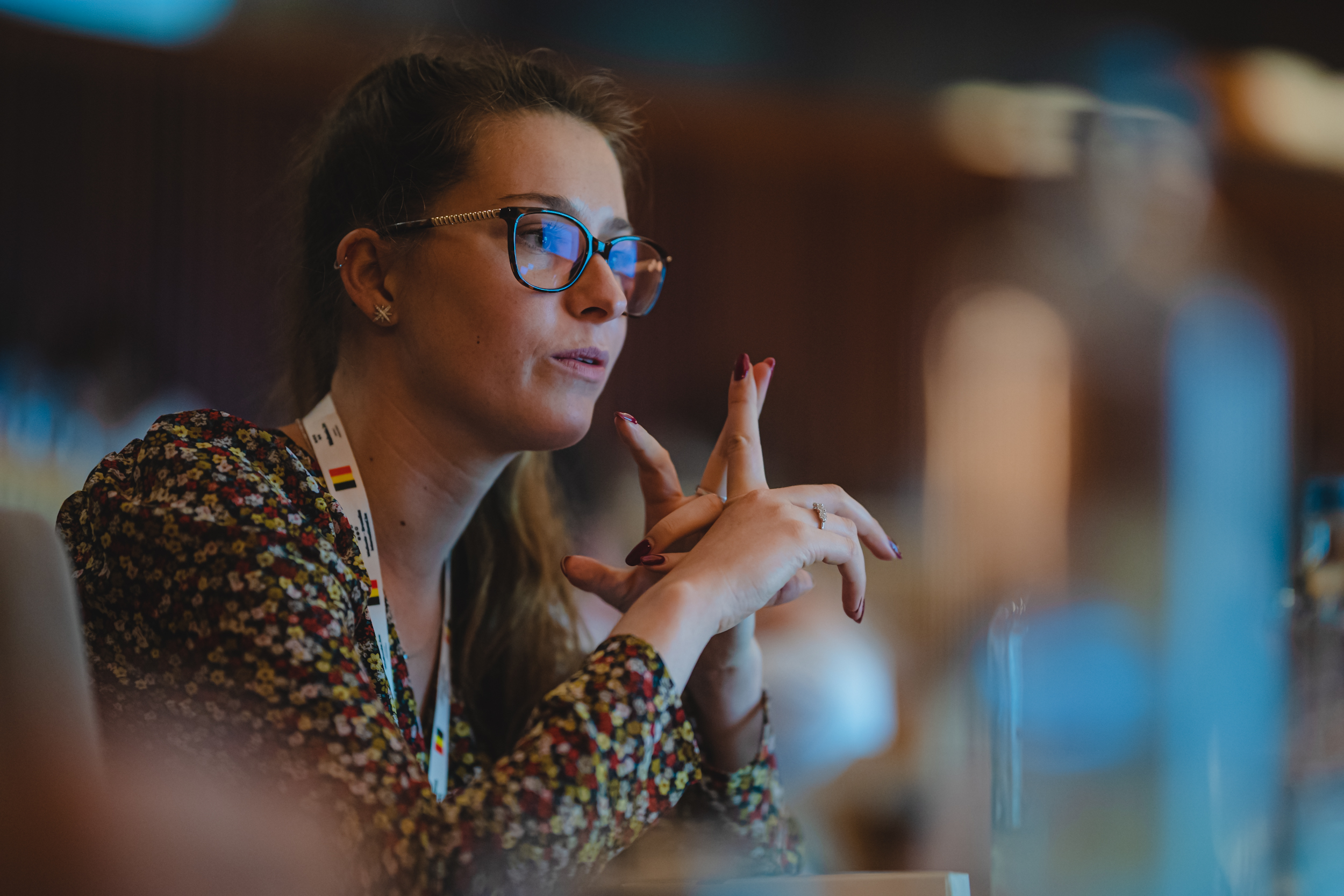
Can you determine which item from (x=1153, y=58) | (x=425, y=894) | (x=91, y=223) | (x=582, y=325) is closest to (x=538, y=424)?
(x=582, y=325)

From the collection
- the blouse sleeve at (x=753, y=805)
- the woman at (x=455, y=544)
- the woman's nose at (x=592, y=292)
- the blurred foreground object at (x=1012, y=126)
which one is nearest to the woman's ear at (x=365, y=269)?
the woman at (x=455, y=544)

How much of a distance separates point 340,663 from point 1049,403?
5464 mm

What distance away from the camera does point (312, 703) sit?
79 centimetres

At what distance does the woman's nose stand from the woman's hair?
0.59ft

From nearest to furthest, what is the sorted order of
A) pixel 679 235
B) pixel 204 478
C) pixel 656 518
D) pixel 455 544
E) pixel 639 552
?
pixel 204 478 → pixel 639 552 → pixel 656 518 → pixel 455 544 → pixel 679 235

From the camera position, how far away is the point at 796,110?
463 cm

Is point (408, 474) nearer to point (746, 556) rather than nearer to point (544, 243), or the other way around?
point (544, 243)

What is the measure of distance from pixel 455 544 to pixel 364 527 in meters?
0.32

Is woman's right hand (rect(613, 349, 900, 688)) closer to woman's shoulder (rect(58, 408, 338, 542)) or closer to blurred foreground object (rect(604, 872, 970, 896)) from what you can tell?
blurred foreground object (rect(604, 872, 970, 896))

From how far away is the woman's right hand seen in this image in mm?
900

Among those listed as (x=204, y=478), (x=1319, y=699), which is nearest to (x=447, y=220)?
(x=204, y=478)

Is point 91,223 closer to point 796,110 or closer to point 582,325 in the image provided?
point 796,110

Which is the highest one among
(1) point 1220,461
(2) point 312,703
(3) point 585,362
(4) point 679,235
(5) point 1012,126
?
(5) point 1012,126

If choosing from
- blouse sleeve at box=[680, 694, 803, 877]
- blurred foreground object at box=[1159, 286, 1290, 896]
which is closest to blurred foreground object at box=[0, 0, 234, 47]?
blouse sleeve at box=[680, 694, 803, 877]
